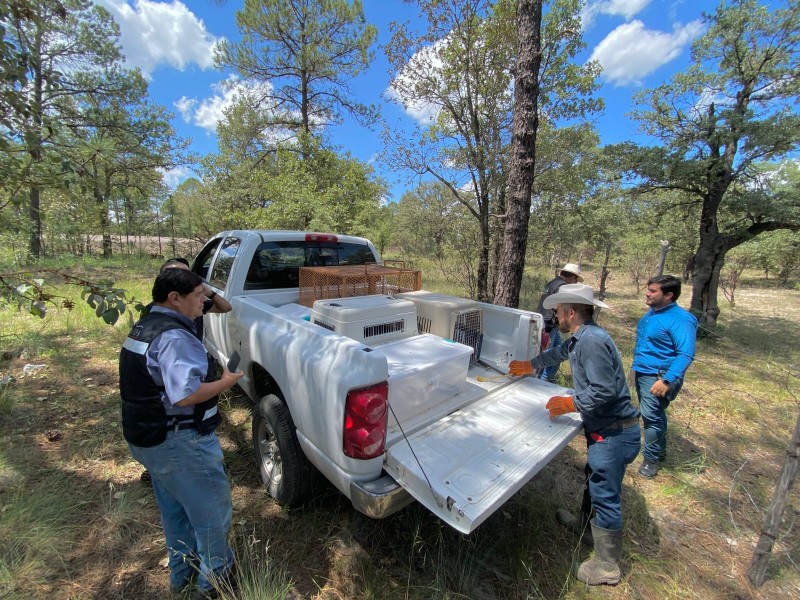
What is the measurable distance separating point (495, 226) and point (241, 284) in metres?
7.85

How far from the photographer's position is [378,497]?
67.3 inches

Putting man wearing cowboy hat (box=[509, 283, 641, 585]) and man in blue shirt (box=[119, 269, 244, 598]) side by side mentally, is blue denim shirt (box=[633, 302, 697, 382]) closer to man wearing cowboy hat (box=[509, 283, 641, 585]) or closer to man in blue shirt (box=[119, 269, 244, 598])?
man wearing cowboy hat (box=[509, 283, 641, 585])

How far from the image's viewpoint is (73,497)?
253 cm

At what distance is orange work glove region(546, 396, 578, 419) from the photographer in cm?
228

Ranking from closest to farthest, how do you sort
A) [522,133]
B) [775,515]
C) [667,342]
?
[775,515] → [667,342] → [522,133]

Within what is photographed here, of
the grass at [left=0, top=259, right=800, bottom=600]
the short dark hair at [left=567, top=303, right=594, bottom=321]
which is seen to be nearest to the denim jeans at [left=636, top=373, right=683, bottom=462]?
the grass at [left=0, top=259, right=800, bottom=600]

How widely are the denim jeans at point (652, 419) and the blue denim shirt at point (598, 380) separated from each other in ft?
4.37

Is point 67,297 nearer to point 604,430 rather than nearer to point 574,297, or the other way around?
point 574,297

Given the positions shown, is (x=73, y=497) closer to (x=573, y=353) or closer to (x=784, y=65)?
(x=573, y=353)

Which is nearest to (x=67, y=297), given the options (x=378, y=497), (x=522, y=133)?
(x=378, y=497)

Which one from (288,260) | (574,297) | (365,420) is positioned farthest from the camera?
(288,260)

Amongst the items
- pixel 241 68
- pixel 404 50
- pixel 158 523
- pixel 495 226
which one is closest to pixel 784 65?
pixel 495 226

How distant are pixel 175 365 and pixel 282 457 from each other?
3.78 feet

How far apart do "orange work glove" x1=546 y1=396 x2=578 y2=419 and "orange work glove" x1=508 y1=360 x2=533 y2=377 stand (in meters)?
0.50
